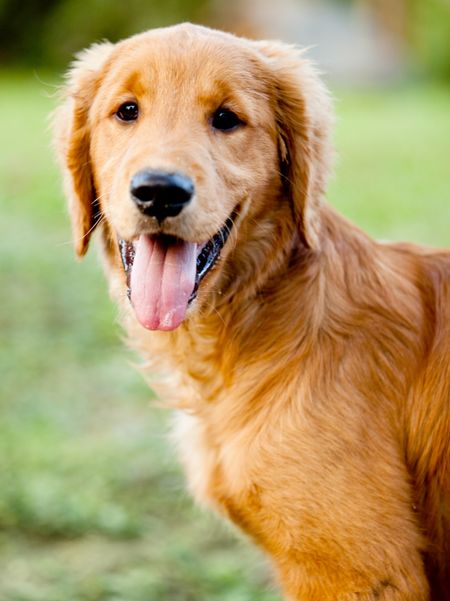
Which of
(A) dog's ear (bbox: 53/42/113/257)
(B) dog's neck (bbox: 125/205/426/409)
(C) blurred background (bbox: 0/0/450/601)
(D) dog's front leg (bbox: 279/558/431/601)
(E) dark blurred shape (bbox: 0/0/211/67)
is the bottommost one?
(E) dark blurred shape (bbox: 0/0/211/67)

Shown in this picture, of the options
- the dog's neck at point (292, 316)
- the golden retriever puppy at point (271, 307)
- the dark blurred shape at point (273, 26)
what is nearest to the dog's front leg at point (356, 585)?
the golden retriever puppy at point (271, 307)

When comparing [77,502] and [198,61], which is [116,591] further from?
[198,61]

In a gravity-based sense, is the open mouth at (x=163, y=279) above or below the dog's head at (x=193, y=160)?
below

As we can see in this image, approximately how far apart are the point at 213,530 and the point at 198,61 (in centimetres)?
245

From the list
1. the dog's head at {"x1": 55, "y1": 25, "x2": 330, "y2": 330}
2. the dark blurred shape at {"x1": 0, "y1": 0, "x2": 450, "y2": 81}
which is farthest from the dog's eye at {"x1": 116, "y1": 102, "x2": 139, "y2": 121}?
the dark blurred shape at {"x1": 0, "y1": 0, "x2": 450, "y2": 81}

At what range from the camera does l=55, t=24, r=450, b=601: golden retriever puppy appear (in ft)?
10.6

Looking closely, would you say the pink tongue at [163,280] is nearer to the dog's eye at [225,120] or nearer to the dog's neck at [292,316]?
the dog's neck at [292,316]

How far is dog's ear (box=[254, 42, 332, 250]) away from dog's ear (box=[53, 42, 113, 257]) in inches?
28.8

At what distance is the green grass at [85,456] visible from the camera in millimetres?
4340

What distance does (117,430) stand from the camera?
575cm

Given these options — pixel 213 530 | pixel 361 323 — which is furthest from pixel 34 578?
pixel 361 323

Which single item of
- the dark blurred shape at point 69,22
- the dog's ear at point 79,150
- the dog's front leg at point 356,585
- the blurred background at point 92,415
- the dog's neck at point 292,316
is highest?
the dog's ear at point 79,150

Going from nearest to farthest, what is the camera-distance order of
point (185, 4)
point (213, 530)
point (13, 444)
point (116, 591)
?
point (116, 591), point (213, 530), point (13, 444), point (185, 4)

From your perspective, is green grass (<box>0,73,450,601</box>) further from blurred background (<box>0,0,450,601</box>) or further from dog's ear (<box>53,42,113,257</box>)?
dog's ear (<box>53,42,113,257</box>)
